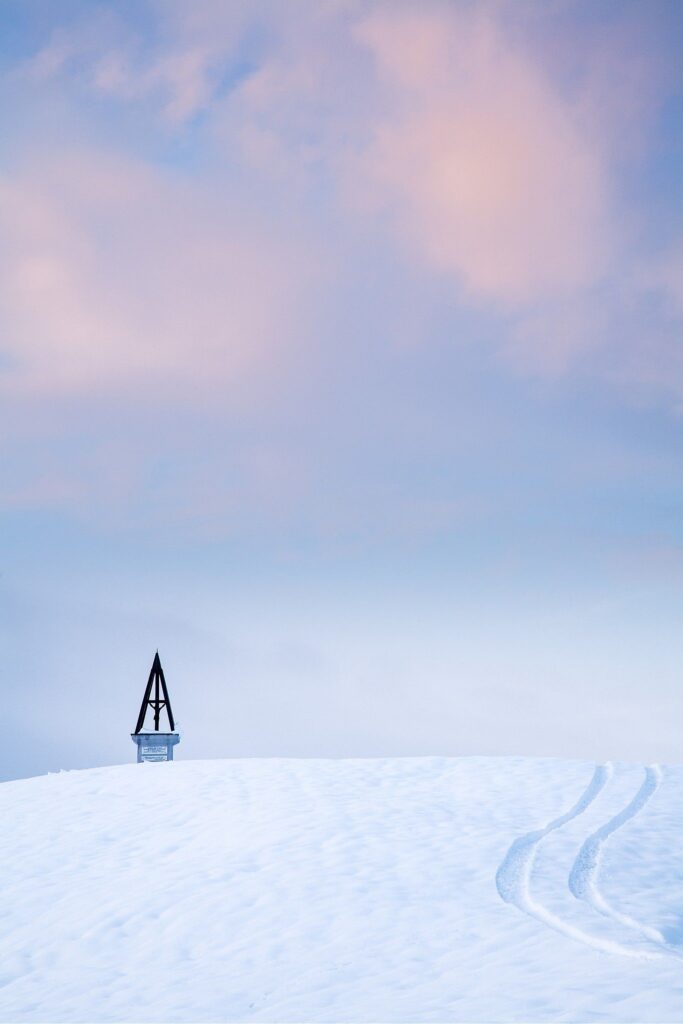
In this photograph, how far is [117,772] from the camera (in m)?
23.2

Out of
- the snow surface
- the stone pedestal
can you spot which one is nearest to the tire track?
the snow surface

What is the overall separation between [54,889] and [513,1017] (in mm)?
9448

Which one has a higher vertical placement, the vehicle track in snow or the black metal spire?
the black metal spire

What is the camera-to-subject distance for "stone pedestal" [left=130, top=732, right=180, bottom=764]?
31688mm

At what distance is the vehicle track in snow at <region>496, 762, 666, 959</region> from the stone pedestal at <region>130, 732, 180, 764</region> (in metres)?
16.6

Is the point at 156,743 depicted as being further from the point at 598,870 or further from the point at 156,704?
the point at 598,870

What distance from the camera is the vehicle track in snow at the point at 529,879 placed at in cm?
1020

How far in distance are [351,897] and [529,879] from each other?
2567 mm

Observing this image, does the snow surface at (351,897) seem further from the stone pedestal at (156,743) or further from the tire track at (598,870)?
the stone pedestal at (156,743)

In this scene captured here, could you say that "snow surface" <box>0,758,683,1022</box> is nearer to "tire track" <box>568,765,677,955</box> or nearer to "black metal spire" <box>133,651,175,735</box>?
"tire track" <box>568,765,677,955</box>

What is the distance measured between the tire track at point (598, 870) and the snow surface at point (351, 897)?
0.13 ft

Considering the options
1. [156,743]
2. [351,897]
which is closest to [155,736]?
[156,743]

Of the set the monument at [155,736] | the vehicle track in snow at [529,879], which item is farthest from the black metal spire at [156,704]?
the vehicle track in snow at [529,879]

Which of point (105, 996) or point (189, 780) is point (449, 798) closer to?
point (189, 780)
